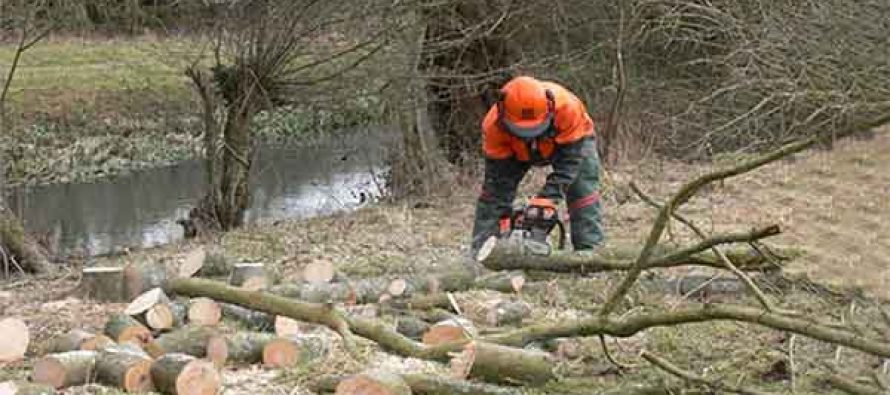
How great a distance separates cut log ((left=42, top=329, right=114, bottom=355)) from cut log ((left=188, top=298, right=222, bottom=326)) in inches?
20.2

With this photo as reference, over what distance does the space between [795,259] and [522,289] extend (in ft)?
5.57

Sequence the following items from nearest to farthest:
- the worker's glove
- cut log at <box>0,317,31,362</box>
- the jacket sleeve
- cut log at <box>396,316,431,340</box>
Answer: cut log at <box>0,317,31,362</box>, cut log at <box>396,316,431,340</box>, the worker's glove, the jacket sleeve

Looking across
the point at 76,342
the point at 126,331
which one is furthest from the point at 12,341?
the point at 126,331

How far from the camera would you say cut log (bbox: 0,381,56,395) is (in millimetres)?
4223

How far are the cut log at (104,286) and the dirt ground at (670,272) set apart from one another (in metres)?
0.08

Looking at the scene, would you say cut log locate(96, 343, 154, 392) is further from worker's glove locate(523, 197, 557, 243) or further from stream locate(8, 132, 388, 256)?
stream locate(8, 132, 388, 256)

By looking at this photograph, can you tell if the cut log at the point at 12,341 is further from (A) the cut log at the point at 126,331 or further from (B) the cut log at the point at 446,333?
(B) the cut log at the point at 446,333

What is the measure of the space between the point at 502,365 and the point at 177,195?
11.1 m

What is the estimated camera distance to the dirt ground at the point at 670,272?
5.28 meters

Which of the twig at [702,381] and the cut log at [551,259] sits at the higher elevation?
the twig at [702,381]

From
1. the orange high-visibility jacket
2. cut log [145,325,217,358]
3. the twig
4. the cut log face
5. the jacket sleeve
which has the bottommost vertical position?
cut log [145,325,217,358]

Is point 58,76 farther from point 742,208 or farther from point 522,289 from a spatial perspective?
point 522,289

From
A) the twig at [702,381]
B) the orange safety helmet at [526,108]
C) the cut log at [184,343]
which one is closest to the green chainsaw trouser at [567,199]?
the orange safety helmet at [526,108]

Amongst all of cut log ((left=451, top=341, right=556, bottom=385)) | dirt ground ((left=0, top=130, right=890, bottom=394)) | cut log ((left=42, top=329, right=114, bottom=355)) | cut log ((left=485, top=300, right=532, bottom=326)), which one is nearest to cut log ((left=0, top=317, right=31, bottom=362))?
dirt ground ((left=0, top=130, right=890, bottom=394))
